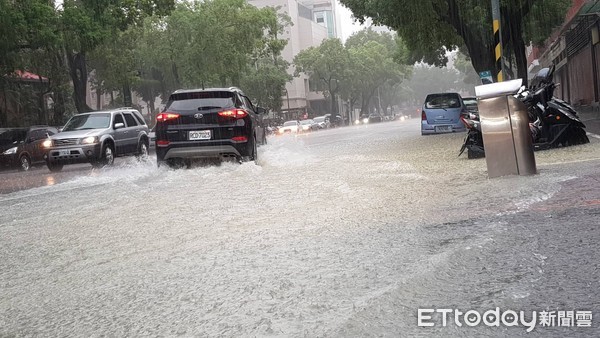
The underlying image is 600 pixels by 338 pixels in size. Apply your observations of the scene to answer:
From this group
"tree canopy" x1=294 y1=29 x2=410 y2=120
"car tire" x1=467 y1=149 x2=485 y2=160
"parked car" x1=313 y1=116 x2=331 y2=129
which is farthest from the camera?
"tree canopy" x1=294 y1=29 x2=410 y2=120

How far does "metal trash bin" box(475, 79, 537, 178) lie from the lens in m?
8.92

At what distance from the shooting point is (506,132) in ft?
29.6

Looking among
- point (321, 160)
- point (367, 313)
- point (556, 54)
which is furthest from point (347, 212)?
point (556, 54)

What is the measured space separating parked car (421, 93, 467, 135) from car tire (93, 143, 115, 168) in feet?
39.5

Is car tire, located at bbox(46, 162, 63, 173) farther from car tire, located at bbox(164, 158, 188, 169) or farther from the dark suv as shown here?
the dark suv

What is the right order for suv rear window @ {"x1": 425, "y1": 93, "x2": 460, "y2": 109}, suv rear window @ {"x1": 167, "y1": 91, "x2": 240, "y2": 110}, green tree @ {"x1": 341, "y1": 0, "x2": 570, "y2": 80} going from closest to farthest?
suv rear window @ {"x1": 167, "y1": 91, "x2": 240, "y2": 110}
green tree @ {"x1": 341, "y1": 0, "x2": 570, "y2": 80}
suv rear window @ {"x1": 425, "y1": 93, "x2": 460, "y2": 109}

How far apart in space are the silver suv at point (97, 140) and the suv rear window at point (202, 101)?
5.35m

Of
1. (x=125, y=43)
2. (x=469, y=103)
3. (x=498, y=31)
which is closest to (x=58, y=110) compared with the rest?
(x=125, y=43)

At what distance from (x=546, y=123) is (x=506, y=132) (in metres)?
4.36

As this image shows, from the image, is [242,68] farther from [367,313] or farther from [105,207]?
[367,313]

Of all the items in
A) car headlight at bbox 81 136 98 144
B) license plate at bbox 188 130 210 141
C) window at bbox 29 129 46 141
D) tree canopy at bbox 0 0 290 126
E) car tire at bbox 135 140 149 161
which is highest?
tree canopy at bbox 0 0 290 126

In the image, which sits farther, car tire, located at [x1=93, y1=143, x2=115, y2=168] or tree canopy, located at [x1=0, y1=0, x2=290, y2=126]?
tree canopy, located at [x1=0, y1=0, x2=290, y2=126]

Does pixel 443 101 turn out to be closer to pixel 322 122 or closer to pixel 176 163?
pixel 176 163

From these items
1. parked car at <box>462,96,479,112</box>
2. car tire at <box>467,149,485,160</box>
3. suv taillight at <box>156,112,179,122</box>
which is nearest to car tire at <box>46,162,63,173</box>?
suv taillight at <box>156,112,179,122</box>
